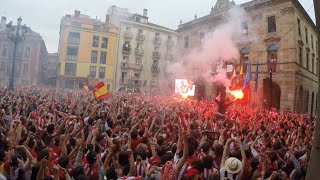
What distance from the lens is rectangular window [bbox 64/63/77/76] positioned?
4706 cm

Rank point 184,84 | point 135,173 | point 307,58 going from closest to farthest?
point 135,173
point 184,84
point 307,58

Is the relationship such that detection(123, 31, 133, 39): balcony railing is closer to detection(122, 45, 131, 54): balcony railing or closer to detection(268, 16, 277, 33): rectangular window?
detection(122, 45, 131, 54): balcony railing

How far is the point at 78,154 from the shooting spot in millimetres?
4527

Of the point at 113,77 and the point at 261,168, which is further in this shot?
the point at 113,77

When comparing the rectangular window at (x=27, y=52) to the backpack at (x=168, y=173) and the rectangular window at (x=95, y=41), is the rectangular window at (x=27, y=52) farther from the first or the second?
the backpack at (x=168, y=173)

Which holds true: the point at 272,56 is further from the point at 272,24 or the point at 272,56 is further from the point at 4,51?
the point at 4,51

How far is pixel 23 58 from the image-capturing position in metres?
52.3

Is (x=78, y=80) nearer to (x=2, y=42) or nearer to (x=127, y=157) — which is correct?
(x=2, y=42)

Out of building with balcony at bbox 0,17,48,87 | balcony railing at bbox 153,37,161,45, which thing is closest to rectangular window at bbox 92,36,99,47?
balcony railing at bbox 153,37,161,45

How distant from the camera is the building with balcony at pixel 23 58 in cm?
5138

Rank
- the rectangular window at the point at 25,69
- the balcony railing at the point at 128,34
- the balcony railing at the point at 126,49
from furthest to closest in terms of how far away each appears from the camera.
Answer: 1. the rectangular window at the point at 25,69
2. the balcony railing at the point at 128,34
3. the balcony railing at the point at 126,49

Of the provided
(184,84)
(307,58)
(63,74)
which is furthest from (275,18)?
(63,74)

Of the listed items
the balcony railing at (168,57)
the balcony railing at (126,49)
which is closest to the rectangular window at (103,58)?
the balcony railing at (126,49)

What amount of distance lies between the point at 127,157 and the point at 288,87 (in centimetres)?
2317
